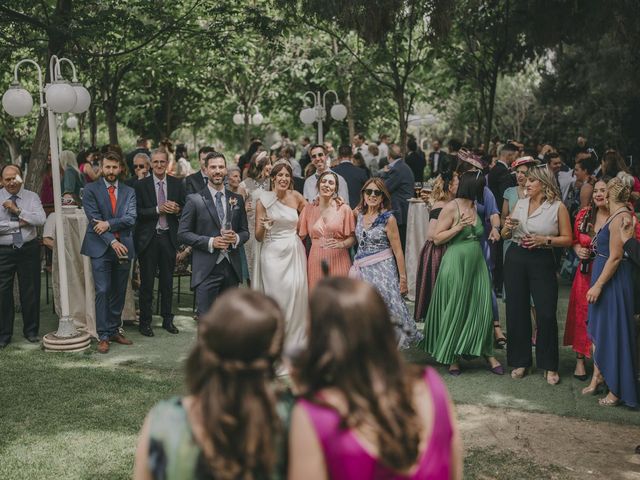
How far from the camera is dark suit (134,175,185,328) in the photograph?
29.3ft

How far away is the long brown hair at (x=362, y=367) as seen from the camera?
87.0 inches

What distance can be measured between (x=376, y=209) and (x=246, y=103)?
21.6 m

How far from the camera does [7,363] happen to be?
25.7 feet

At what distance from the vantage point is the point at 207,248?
765 centimetres

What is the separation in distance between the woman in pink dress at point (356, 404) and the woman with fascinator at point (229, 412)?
87 millimetres

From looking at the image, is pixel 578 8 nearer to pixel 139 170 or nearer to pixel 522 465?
pixel 139 170

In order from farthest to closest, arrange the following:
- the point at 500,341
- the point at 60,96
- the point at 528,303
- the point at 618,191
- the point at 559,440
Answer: the point at 500,341, the point at 60,96, the point at 528,303, the point at 618,191, the point at 559,440

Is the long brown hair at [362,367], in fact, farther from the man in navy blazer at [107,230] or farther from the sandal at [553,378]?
the man in navy blazer at [107,230]

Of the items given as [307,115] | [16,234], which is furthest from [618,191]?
[307,115]

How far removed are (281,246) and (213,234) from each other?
0.74m

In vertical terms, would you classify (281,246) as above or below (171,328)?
above

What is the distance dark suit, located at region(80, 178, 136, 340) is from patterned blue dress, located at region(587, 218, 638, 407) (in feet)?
15.9

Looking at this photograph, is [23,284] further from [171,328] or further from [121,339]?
[171,328]

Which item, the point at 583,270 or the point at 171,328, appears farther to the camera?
the point at 171,328
